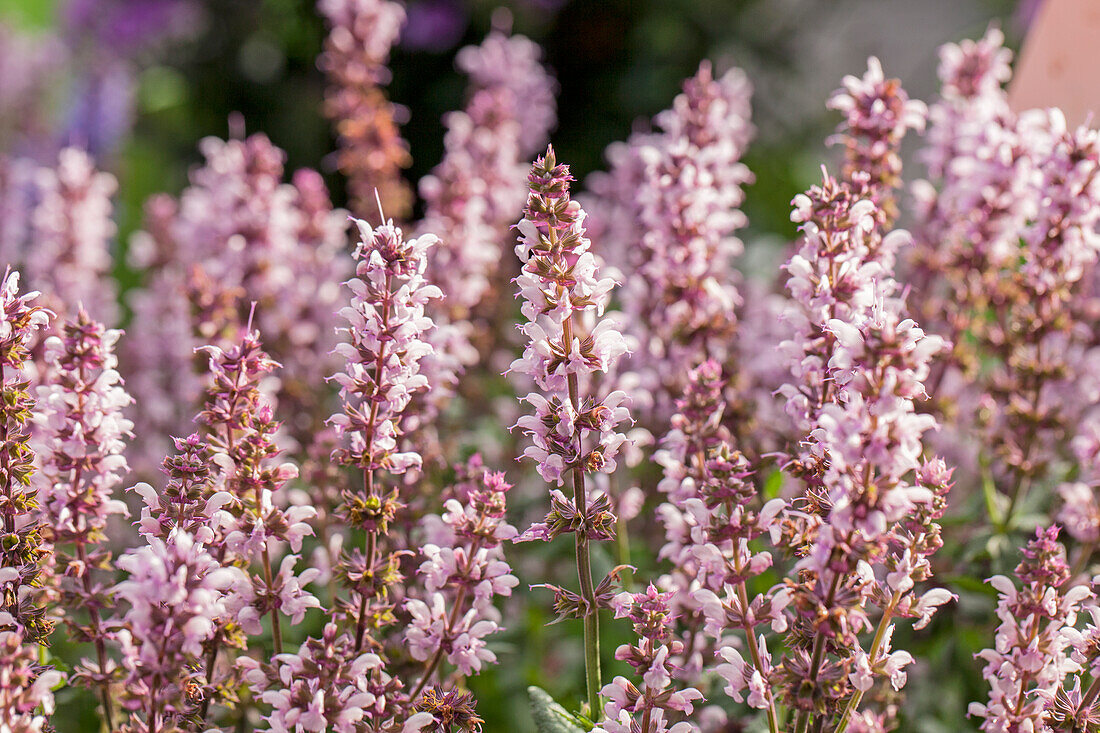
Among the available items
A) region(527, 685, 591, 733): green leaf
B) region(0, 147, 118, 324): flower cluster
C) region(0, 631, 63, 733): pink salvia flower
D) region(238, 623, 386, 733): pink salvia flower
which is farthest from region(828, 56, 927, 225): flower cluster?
region(0, 147, 118, 324): flower cluster

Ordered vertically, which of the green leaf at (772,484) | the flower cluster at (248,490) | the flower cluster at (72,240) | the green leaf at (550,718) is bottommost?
the green leaf at (550,718)

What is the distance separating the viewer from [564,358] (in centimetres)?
121

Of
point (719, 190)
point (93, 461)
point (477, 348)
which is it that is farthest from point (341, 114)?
point (93, 461)

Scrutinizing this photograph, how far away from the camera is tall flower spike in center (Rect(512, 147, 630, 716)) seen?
1.18m

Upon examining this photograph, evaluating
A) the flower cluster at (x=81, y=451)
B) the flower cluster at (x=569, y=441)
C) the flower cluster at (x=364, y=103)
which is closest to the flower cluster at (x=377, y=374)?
the flower cluster at (x=569, y=441)

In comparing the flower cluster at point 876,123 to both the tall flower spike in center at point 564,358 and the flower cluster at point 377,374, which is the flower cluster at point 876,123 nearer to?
the tall flower spike in center at point 564,358

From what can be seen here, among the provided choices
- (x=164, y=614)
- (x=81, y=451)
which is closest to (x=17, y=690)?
(x=164, y=614)

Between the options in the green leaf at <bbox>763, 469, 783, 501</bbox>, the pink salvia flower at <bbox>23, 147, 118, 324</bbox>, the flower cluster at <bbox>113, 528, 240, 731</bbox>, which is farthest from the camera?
the pink salvia flower at <bbox>23, 147, 118, 324</bbox>

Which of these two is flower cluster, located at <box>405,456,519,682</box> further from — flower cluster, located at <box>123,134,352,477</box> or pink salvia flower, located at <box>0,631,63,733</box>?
flower cluster, located at <box>123,134,352,477</box>

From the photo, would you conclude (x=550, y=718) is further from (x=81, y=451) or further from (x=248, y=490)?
(x=81, y=451)

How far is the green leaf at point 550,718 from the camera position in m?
1.25

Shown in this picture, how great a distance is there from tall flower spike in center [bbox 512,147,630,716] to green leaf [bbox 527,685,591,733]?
0.40 feet

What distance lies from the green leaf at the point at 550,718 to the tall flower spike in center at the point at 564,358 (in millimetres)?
122

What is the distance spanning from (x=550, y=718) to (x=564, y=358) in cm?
45
